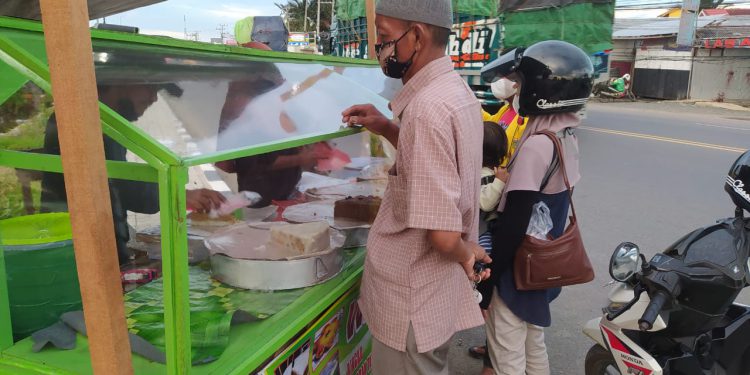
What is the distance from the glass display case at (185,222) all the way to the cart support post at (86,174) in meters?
0.12

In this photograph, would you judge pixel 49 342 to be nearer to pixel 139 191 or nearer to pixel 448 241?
pixel 139 191

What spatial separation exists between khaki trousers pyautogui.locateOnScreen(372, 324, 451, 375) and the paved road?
53.1 inches

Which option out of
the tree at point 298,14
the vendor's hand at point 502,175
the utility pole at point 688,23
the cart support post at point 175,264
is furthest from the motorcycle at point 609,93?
the tree at point 298,14

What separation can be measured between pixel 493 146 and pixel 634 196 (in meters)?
4.54

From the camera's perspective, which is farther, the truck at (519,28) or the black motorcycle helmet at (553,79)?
the truck at (519,28)

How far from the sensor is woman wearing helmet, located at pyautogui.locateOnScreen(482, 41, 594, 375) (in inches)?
83.0

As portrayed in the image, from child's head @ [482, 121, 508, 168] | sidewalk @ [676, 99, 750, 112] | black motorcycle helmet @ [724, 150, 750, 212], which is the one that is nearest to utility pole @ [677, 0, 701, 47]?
sidewalk @ [676, 99, 750, 112]

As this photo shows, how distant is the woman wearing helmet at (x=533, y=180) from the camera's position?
2107 millimetres

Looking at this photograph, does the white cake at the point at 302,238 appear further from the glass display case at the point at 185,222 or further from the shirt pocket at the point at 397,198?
the shirt pocket at the point at 397,198

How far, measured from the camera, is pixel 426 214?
4.63 feet

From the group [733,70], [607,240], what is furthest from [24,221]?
[733,70]

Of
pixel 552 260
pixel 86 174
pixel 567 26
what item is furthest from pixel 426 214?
pixel 567 26

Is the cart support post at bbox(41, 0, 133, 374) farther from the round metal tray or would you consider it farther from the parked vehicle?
the parked vehicle

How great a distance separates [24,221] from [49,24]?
1172 mm
